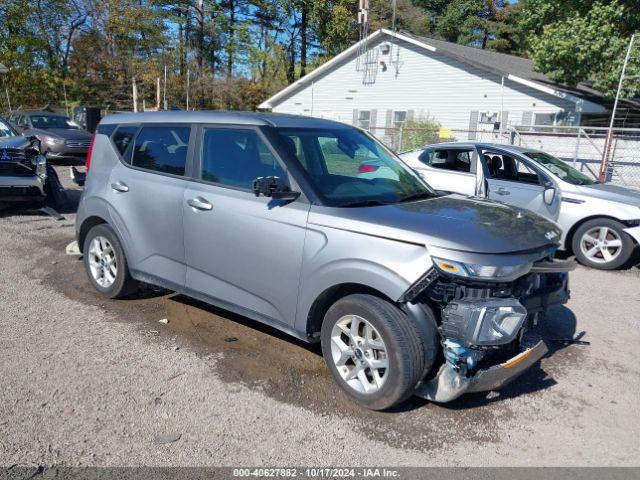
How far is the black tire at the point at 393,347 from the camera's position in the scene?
3141mm

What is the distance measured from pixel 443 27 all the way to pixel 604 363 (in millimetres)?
46184

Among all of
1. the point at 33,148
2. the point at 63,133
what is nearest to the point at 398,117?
the point at 63,133

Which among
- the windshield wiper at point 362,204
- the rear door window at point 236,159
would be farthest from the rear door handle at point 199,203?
the windshield wiper at point 362,204

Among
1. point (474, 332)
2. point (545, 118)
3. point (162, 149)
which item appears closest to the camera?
point (474, 332)

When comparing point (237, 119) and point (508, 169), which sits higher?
point (237, 119)

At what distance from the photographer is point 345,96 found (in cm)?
2675

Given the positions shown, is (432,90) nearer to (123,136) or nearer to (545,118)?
(545,118)

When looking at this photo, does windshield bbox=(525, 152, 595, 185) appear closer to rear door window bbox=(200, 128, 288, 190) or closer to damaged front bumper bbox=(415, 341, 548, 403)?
damaged front bumper bbox=(415, 341, 548, 403)

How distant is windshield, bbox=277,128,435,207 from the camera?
12.4 ft

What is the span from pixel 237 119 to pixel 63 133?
48.8 ft

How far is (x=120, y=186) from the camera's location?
483cm

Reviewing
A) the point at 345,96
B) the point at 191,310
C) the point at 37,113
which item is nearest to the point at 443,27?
the point at 345,96

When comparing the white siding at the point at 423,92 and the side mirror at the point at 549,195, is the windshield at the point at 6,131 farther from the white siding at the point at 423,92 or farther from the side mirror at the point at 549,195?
the white siding at the point at 423,92

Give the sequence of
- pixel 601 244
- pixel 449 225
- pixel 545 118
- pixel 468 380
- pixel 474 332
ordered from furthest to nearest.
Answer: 1. pixel 545 118
2. pixel 601 244
3. pixel 449 225
4. pixel 468 380
5. pixel 474 332
